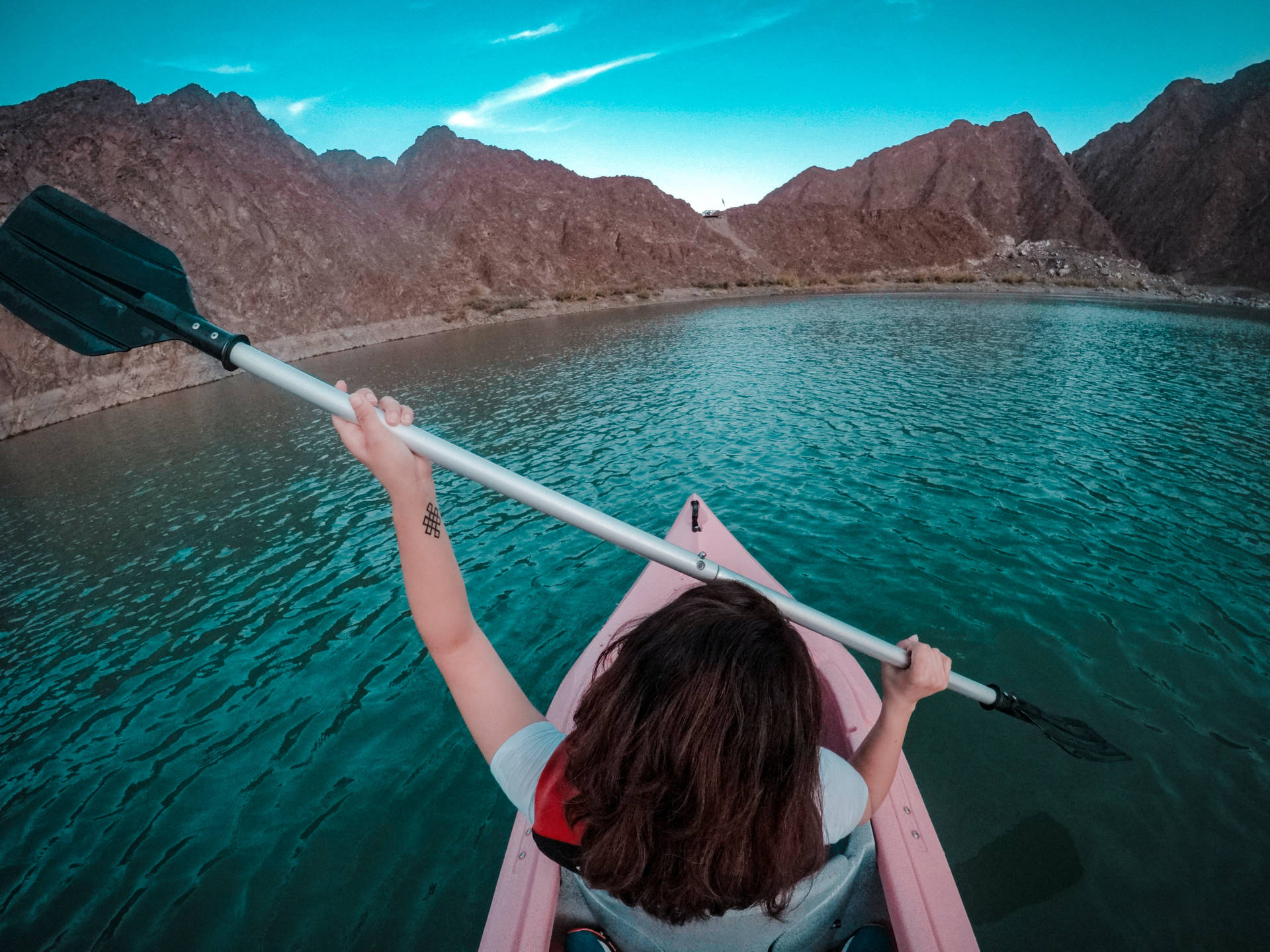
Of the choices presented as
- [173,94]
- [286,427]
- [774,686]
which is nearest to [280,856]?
[774,686]

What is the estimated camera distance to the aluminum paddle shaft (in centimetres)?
147

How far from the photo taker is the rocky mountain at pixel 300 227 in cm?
3069

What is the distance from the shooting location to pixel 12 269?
70.5 inches

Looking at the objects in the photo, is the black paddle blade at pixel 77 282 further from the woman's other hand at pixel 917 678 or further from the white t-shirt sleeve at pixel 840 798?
the woman's other hand at pixel 917 678

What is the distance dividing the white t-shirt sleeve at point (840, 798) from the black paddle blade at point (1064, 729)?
51.6 inches

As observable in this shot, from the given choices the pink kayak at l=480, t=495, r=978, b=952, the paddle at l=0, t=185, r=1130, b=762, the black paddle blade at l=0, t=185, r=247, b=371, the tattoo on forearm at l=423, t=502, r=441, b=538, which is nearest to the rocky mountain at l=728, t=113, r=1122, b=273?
the pink kayak at l=480, t=495, r=978, b=952

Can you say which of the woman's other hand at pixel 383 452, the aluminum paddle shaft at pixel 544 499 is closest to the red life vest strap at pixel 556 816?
the aluminum paddle shaft at pixel 544 499

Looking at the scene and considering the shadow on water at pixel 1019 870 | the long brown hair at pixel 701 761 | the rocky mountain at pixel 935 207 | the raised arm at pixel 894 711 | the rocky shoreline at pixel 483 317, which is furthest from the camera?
the rocky mountain at pixel 935 207

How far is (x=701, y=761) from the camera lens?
1093mm

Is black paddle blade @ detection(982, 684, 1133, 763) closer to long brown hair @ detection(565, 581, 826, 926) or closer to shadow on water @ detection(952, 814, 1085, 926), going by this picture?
shadow on water @ detection(952, 814, 1085, 926)

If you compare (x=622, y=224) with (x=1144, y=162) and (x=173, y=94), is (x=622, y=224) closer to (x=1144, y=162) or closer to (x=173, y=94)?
(x=173, y=94)

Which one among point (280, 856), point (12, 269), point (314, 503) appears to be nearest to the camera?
point (12, 269)

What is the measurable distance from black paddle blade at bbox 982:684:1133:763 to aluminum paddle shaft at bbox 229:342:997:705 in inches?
14.9

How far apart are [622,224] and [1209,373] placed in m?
71.4
